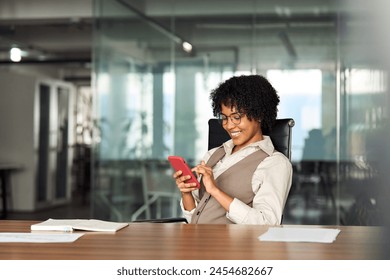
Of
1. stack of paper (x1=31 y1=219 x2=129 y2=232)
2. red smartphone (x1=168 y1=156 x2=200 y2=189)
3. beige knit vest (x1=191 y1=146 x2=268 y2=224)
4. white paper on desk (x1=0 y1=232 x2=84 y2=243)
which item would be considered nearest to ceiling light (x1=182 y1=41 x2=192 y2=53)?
beige knit vest (x1=191 y1=146 x2=268 y2=224)

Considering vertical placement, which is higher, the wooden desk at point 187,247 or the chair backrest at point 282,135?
the chair backrest at point 282,135

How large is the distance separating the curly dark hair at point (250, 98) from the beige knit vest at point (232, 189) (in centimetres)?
18

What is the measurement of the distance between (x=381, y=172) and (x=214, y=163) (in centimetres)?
242

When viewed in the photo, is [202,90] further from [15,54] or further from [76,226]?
[15,54]

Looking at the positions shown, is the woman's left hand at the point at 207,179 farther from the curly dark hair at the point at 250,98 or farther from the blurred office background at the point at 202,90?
the blurred office background at the point at 202,90

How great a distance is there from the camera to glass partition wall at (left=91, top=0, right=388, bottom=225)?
20.1 feet

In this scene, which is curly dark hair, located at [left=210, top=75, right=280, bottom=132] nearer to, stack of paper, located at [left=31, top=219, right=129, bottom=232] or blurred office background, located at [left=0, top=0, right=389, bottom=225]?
stack of paper, located at [left=31, top=219, right=129, bottom=232]

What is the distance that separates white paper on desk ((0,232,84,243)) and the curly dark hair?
107 centimetres

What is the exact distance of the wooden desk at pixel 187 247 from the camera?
1.67 meters

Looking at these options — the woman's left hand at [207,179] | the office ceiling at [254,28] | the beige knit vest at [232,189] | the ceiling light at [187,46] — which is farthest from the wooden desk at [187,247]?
the ceiling light at [187,46]

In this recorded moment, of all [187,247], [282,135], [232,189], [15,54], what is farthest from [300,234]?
[15,54]

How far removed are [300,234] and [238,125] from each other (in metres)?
0.96

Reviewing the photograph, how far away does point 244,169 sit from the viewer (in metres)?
2.94
